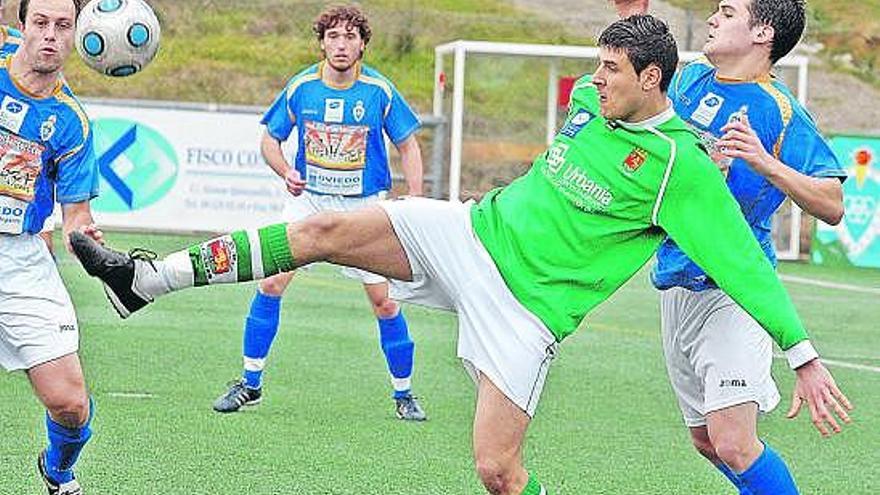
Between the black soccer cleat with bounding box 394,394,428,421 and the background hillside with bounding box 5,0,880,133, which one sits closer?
the black soccer cleat with bounding box 394,394,428,421

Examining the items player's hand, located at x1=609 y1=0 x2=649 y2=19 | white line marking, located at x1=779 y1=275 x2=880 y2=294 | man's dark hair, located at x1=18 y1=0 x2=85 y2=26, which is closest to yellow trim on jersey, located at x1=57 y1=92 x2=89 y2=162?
man's dark hair, located at x1=18 y1=0 x2=85 y2=26

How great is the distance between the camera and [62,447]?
6734mm

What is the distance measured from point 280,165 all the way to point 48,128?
3628 mm

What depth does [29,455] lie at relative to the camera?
801 cm

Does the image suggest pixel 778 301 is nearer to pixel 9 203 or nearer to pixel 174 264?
pixel 174 264

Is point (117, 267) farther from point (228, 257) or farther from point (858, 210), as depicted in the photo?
point (858, 210)

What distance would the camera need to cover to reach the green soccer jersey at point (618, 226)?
562 centimetres

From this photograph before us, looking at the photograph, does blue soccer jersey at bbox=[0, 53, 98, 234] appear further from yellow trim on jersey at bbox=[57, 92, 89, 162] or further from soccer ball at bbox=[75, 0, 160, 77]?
soccer ball at bbox=[75, 0, 160, 77]

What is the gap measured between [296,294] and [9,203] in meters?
8.71

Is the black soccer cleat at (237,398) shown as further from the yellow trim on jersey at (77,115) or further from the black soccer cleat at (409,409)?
the yellow trim on jersey at (77,115)

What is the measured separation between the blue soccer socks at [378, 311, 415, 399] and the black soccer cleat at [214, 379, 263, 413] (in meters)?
0.73

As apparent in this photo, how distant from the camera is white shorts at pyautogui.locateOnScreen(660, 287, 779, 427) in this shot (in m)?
6.24

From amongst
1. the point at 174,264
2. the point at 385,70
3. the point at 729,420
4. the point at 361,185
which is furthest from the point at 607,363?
the point at 385,70

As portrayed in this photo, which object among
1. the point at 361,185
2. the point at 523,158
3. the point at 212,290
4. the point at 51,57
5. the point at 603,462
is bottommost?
the point at 523,158
